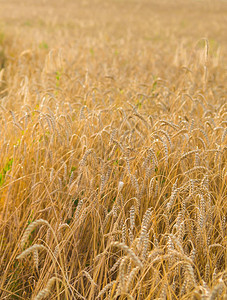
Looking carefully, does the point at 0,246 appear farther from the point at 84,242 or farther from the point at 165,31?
the point at 165,31

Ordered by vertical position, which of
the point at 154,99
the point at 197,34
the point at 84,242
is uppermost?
the point at 197,34

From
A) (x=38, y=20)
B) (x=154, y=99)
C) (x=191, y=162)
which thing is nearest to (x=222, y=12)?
(x=38, y=20)

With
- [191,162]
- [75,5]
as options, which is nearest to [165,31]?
[75,5]

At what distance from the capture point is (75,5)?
1680cm

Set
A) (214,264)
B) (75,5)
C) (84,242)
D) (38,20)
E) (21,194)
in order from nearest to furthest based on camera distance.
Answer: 1. (214,264)
2. (84,242)
3. (21,194)
4. (38,20)
5. (75,5)

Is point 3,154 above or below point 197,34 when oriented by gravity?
below

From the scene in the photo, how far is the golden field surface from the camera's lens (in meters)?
1.32

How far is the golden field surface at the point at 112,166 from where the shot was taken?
52.0 inches

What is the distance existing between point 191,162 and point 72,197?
0.79 metres

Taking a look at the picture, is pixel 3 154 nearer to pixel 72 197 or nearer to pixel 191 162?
pixel 72 197

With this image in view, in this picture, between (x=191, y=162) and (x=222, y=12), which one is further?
(x=222, y=12)

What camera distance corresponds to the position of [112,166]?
2002mm

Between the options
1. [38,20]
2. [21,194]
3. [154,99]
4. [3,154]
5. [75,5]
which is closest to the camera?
[21,194]

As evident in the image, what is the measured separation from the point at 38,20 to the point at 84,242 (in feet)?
36.1
